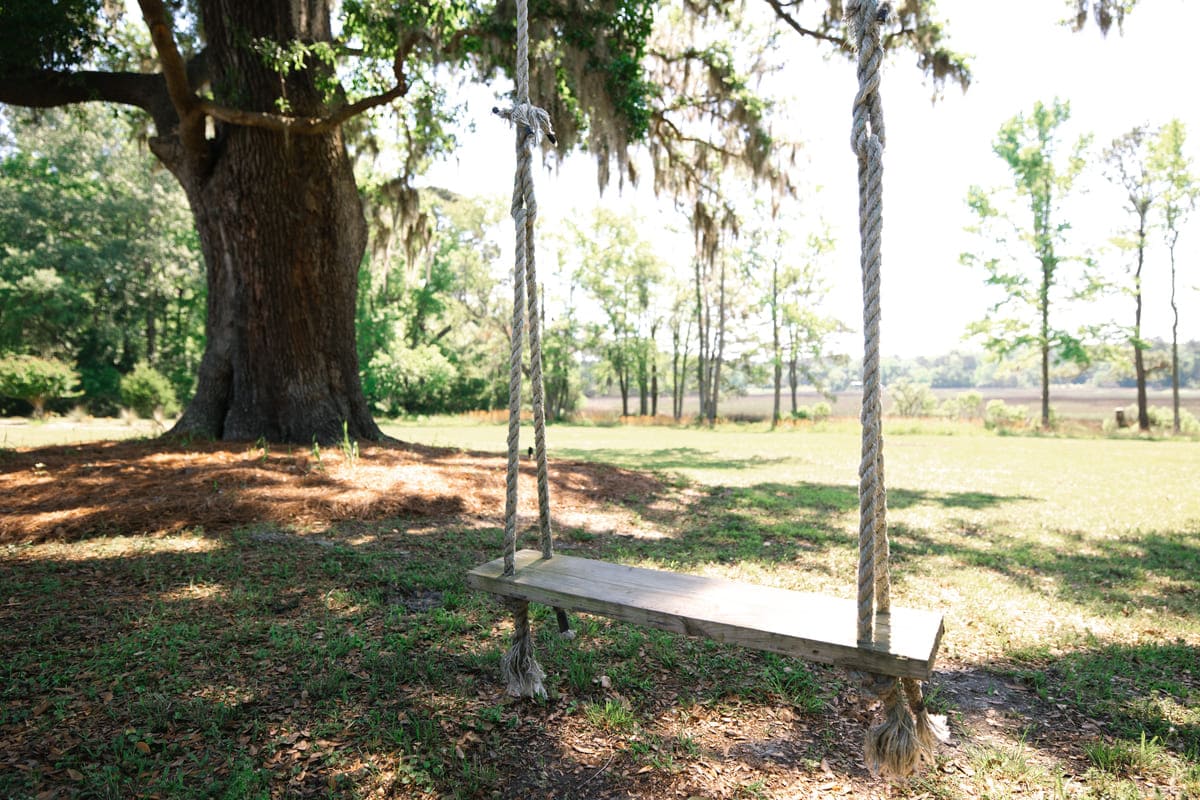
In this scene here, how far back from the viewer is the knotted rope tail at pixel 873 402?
1673mm

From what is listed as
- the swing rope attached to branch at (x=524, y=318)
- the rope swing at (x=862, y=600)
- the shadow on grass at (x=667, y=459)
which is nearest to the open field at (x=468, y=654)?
the swing rope attached to branch at (x=524, y=318)

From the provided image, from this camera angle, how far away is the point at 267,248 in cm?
647

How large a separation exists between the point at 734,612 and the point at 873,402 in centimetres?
75

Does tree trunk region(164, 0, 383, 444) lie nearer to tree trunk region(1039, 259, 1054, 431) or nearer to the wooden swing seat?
the wooden swing seat

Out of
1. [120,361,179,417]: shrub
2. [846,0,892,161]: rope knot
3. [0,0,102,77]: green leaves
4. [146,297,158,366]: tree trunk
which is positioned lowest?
[120,361,179,417]: shrub

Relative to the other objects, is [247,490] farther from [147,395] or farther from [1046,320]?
[1046,320]

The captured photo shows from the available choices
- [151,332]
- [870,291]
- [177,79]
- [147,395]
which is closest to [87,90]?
[177,79]

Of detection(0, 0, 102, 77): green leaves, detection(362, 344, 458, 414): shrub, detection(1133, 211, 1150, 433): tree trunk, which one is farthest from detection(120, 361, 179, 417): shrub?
detection(1133, 211, 1150, 433): tree trunk

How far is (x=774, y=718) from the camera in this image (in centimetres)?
230

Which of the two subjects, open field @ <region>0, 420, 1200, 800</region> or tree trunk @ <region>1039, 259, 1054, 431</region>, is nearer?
open field @ <region>0, 420, 1200, 800</region>

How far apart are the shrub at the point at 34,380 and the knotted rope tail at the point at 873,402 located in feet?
68.0

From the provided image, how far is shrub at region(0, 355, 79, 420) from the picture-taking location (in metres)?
15.9

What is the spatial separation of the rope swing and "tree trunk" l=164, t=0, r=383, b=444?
17.1 ft

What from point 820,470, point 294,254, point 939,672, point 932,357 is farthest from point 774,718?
point 932,357
